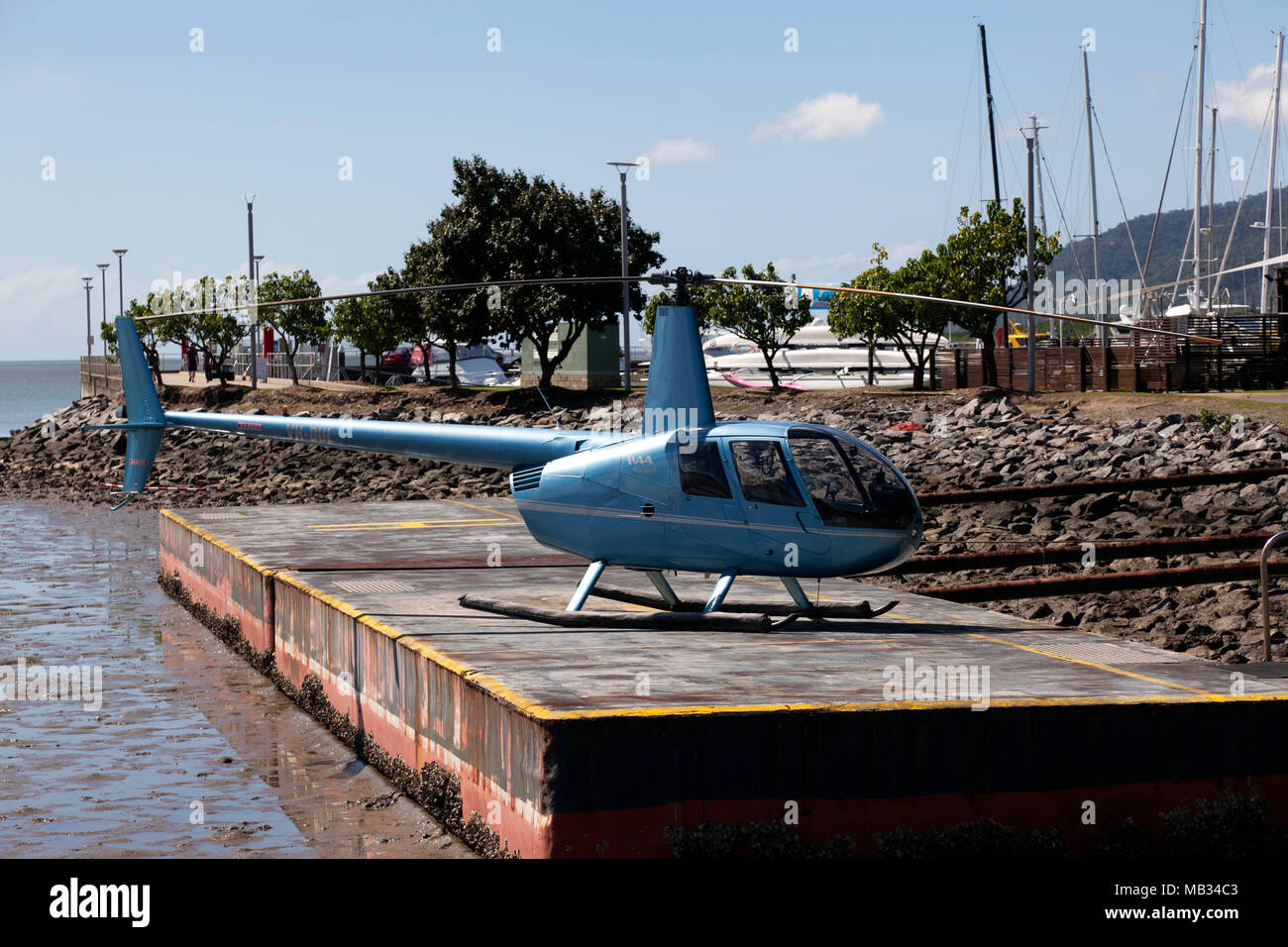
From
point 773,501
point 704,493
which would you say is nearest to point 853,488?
point 773,501

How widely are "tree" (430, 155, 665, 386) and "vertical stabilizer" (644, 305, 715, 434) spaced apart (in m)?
40.5

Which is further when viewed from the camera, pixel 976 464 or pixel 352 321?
pixel 352 321

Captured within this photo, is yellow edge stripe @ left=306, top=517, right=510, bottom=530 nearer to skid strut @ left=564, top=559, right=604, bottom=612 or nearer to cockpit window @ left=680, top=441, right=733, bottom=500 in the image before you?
skid strut @ left=564, top=559, right=604, bottom=612

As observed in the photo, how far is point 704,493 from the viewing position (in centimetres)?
1538

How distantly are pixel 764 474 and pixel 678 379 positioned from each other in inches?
63.5

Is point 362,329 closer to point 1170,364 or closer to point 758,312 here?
point 758,312

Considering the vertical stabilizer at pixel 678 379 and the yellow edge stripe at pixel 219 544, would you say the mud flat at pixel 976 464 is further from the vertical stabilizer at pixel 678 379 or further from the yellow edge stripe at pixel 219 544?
the yellow edge stripe at pixel 219 544

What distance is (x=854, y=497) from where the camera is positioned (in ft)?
48.3

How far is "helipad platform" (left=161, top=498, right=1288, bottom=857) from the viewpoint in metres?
10.7

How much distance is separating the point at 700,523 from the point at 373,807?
4.48 metres

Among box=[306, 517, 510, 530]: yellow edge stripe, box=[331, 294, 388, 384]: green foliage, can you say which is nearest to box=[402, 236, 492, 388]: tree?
box=[331, 294, 388, 384]: green foliage

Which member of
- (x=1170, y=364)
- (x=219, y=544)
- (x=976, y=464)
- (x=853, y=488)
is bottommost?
(x=219, y=544)
